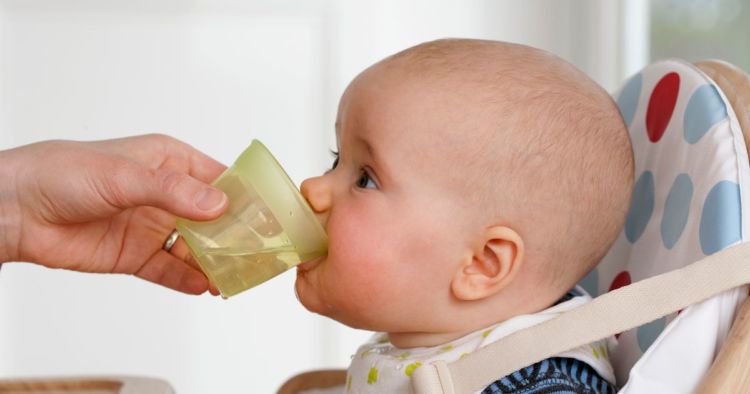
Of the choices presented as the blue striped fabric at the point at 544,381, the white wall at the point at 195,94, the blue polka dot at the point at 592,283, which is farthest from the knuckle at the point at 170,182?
the white wall at the point at 195,94

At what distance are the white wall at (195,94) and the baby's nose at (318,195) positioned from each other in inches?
56.6

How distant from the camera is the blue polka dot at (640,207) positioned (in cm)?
101

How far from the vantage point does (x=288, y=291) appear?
8.08 feet

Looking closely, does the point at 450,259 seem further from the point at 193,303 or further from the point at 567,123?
the point at 193,303

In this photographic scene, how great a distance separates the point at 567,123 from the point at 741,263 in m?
0.22

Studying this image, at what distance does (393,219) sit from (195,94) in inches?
61.0

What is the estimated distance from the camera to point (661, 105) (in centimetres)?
104

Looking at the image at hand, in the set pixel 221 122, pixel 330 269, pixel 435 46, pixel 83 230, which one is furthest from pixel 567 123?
pixel 221 122

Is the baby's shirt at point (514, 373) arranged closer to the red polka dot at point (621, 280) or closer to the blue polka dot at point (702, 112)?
the red polka dot at point (621, 280)

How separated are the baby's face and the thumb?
0.34 feet

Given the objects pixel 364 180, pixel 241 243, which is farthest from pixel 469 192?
pixel 241 243

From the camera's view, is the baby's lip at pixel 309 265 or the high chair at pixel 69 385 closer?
the baby's lip at pixel 309 265

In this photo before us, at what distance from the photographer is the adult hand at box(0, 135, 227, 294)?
101cm

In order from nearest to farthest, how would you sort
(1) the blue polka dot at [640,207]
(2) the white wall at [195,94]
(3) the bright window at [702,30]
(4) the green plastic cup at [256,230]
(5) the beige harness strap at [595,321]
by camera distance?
(5) the beige harness strap at [595,321]
(4) the green plastic cup at [256,230]
(1) the blue polka dot at [640,207]
(3) the bright window at [702,30]
(2) the white wall at [195,94]
